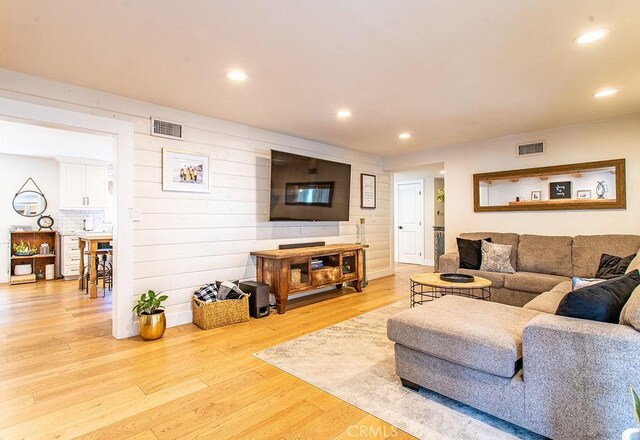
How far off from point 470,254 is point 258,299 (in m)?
2.81

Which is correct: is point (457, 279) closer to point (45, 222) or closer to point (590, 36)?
point (590, 36)

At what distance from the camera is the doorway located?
7891 millimetres

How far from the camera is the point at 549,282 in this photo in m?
3.54

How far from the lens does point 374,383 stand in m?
2.23

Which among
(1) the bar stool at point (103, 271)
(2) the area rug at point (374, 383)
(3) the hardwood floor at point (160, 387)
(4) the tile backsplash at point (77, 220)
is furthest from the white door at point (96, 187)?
(2) the area rug at point (374, 383)

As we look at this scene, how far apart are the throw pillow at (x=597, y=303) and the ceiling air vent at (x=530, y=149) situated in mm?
3217

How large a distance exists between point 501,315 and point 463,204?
3.28 meters

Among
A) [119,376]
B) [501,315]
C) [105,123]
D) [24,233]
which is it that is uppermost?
[105,123]

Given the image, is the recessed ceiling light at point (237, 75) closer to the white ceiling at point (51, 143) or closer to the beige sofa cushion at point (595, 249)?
the white ceiling at point (51, 143)

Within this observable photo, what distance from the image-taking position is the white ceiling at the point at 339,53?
1.82 meters

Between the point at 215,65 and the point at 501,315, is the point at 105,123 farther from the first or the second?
the point at 501,315

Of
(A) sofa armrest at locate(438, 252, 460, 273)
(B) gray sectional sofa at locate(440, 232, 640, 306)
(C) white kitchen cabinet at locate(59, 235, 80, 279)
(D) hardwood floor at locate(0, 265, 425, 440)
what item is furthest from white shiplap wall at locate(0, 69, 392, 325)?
(C) white kitchen cabinet at locate(59, 235, 80, 279)

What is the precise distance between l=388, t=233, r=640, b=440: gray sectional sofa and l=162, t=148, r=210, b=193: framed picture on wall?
255 cm

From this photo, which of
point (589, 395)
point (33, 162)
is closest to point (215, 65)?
point (589, 395)
